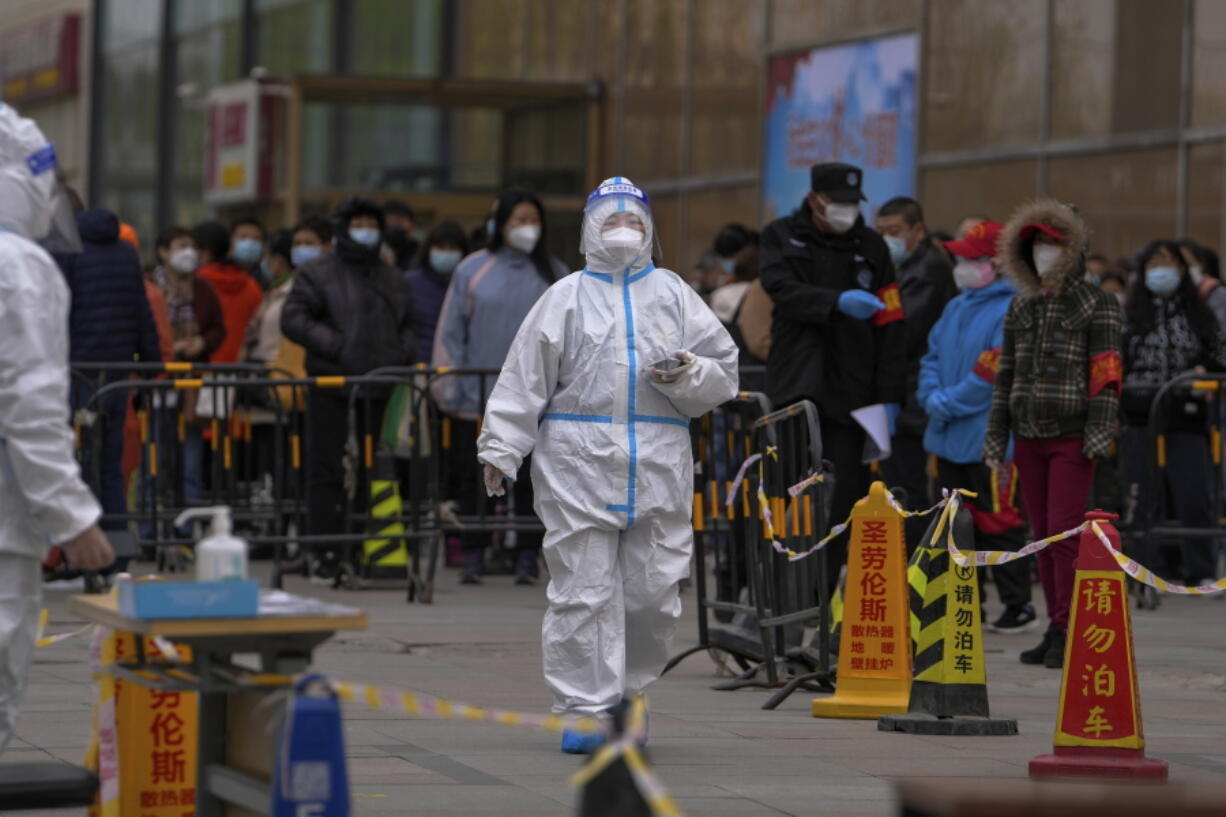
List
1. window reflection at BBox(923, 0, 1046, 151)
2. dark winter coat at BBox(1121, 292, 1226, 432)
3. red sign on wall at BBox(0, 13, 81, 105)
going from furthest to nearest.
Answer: red sign on wall at BBox(0, 13, 81, 105) < window reflection at BBox(923, 0, 1046, 151) < dark winter coat at BBox(1121, 292, 1226, 432)

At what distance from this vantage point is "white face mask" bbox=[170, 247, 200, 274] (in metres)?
15.5

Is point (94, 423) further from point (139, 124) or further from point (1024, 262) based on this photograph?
point (139, 124)

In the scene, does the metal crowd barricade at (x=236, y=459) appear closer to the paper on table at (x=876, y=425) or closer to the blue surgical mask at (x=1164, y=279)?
the paper on table at (x=876, y=425)

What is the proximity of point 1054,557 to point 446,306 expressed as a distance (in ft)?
15.1

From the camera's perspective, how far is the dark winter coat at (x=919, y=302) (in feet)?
40.7

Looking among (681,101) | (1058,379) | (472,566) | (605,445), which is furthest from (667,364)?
(681,101)

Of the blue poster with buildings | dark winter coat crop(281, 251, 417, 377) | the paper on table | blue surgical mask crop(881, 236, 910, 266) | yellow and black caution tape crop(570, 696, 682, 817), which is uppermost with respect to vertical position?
the blue poster with buildings

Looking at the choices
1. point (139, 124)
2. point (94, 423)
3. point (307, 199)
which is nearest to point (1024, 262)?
point (94, 423)

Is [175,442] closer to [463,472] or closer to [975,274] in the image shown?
[463,472]

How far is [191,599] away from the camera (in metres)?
4.77

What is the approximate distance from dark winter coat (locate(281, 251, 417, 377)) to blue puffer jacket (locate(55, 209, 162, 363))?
2.70 ft

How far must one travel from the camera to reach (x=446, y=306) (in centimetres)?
1370

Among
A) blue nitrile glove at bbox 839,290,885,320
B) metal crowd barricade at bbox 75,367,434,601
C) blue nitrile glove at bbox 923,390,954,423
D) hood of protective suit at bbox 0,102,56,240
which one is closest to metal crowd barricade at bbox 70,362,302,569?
metal crowd barricade at bbox 75,367,434,601

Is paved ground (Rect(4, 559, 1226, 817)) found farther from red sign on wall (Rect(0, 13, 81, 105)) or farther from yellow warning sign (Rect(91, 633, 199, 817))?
red sign on wall (Rect(0, 13, 81, 105))
